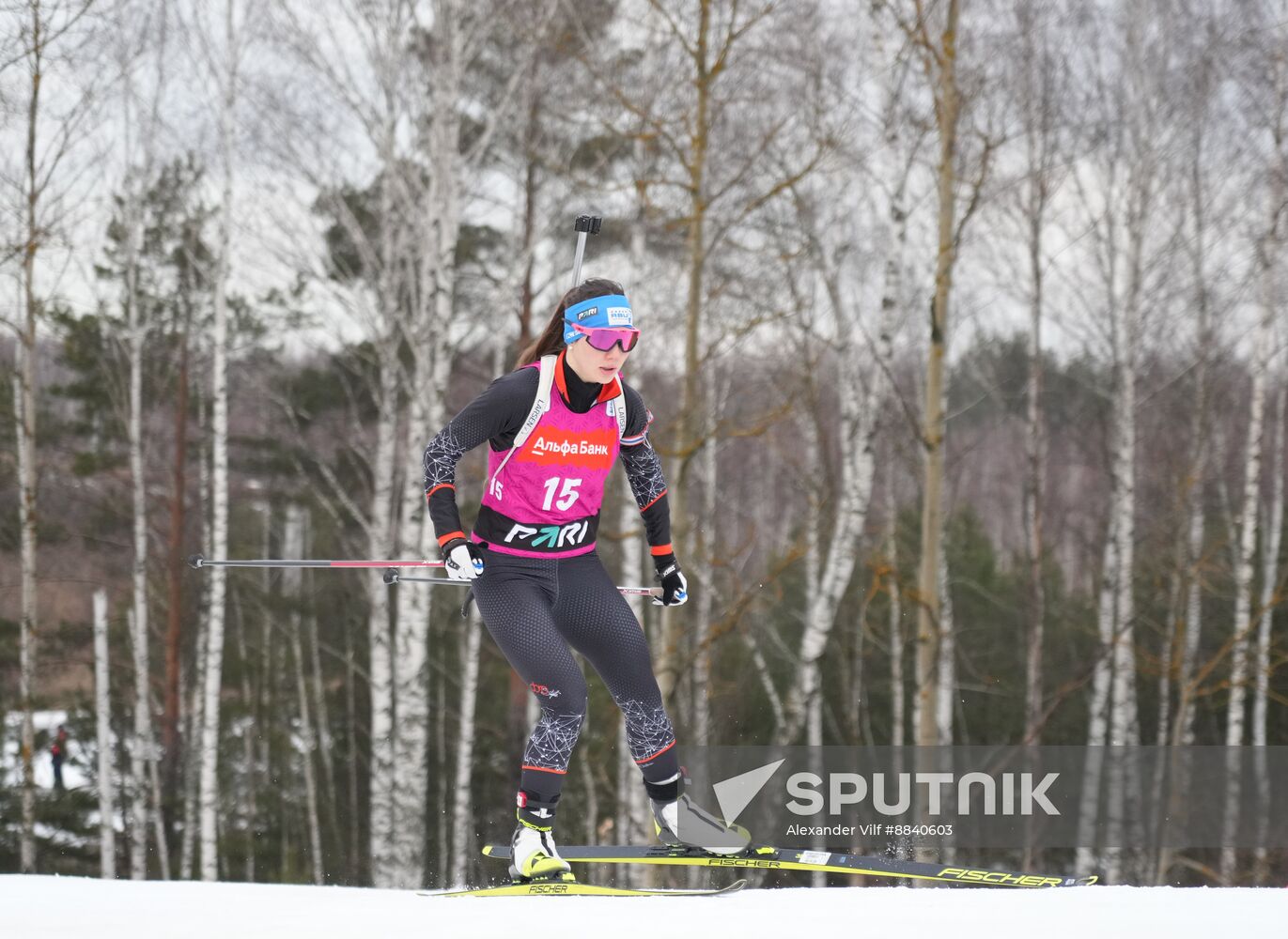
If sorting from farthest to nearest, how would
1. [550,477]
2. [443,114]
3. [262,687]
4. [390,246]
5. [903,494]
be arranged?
[903,494]
[262,687]
[390,246]
[443,114]
[550,477]

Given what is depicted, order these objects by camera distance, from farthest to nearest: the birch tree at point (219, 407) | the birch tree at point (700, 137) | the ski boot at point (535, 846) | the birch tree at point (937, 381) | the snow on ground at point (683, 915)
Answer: the birch tree at point (219, 407), the birch tree at point (700, 137), the birch tree at point (937, 381), the ski boot at point (535, 846), the snow on ground at point (683, 915)

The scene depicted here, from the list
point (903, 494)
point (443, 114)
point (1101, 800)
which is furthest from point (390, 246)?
point (903, 494)

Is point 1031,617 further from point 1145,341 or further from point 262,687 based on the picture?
point 262,687

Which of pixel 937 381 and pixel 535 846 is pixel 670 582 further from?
pixel 937 381

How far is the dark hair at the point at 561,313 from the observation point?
3.73 metres

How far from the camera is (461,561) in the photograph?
3539 mm

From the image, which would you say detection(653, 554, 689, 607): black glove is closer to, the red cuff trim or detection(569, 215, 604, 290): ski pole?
the red cuff trim

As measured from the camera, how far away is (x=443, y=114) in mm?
8648

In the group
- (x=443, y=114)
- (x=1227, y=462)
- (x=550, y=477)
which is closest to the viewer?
(x=550, y=477)

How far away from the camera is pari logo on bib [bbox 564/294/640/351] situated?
11.9 feet

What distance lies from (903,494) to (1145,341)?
961 centimetres

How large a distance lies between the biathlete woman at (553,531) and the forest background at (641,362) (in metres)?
2.71

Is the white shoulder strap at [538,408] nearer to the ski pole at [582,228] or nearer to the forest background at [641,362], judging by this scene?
the ski pole at [582,228]

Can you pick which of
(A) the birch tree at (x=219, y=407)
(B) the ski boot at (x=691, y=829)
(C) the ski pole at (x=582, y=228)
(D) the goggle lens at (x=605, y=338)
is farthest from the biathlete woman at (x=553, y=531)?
(A) the birch tree at (x=219, y=407)
